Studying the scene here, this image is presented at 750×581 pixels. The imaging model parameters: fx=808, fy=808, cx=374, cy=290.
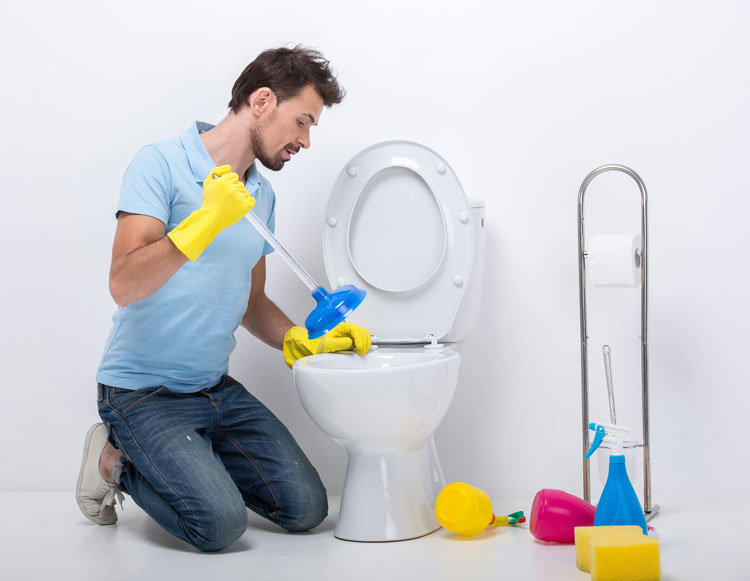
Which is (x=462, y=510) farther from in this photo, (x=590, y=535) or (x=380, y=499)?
(x=590, y=535)

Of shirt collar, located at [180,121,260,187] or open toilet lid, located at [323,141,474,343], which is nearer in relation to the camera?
shirt collar, located at [180,121,260,187]

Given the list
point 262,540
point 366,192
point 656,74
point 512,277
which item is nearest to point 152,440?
point 262,540

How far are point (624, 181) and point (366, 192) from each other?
62cm

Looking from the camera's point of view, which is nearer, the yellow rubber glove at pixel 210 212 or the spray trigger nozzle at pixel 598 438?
the yellow rubber glove at pixel 210 212

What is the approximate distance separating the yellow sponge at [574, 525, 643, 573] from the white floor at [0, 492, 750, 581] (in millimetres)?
26

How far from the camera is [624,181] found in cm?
192

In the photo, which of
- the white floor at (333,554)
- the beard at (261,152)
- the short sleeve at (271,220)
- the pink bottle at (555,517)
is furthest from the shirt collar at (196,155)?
the pink bottle at (555,517)

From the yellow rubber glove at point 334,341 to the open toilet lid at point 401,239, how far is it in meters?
0.09

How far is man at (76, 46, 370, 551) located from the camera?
1.52m

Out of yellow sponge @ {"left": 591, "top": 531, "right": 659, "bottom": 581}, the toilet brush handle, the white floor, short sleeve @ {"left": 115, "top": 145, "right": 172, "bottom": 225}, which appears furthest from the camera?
the toilet brush handle

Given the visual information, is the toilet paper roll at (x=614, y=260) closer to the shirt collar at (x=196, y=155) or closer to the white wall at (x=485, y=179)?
the white wall at (x=485, y=179)

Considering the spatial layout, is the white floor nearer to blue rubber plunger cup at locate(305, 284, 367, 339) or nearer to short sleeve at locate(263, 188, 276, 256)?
blue rubber plunger cup at locate(305, 284, 367, 339)

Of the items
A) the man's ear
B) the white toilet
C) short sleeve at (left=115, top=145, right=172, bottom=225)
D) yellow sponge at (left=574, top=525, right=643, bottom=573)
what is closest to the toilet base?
the white toilet

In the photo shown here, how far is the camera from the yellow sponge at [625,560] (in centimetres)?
132
